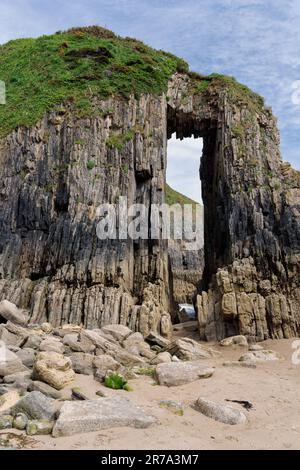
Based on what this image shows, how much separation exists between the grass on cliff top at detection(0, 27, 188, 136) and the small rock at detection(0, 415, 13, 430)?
24032 mm

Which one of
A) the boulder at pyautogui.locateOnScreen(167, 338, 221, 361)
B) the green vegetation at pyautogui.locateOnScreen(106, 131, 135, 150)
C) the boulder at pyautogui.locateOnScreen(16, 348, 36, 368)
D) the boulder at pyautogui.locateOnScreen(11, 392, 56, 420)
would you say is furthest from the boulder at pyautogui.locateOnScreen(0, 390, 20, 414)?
the green vegetation at pyautogui.locateOnScreen(106, 131, 135, 150)

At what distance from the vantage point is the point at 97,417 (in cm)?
660

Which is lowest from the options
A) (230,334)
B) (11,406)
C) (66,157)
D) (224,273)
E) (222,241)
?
(230,334)

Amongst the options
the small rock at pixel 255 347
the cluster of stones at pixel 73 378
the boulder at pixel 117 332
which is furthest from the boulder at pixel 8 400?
the small rock at pixel 255 347

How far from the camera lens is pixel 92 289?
21.2m

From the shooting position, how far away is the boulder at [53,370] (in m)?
8.55

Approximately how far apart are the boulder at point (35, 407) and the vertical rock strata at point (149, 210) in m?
13.0

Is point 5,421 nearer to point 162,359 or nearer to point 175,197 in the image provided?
point 162,359

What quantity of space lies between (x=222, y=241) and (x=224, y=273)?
4618 mm

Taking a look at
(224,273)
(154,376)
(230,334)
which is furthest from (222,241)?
(154,376)

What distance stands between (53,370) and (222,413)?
3820 millimetres

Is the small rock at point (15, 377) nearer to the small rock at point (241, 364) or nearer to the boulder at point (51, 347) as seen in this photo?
the boulder at point (51, 347)

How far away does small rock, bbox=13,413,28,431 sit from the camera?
6375 millimetres
